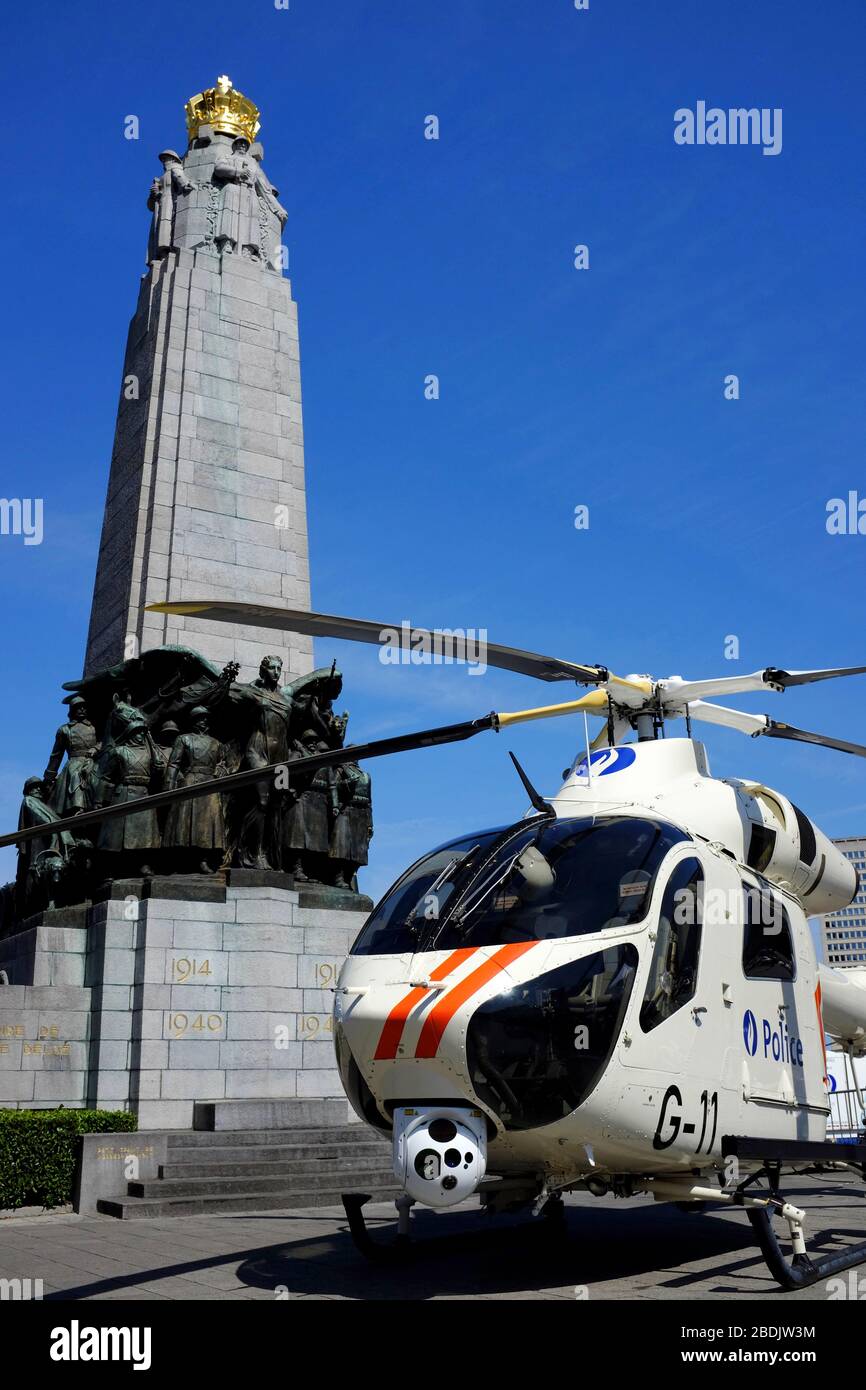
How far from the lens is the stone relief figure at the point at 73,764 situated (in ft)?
63.5

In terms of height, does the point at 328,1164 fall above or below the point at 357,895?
below

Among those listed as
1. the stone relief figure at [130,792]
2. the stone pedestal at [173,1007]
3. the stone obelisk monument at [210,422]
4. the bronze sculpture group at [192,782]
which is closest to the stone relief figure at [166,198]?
the stone obelisk monument at [210,422]

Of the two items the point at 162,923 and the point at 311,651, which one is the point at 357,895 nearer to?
the point at 162,923

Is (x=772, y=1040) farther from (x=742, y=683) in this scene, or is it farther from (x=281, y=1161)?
(x=281, y=1161)

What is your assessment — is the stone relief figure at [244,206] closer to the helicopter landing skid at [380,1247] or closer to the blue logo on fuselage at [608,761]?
the blue logo on fuselage at [608,761]

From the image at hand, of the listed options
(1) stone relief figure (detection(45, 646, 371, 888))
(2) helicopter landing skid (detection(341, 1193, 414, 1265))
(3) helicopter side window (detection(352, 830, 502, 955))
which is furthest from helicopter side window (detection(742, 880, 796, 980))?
(1) stone relief figure (detection(45, 646, 371, 888))

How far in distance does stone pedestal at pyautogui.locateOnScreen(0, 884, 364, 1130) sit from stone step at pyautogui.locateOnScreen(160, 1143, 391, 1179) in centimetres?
193

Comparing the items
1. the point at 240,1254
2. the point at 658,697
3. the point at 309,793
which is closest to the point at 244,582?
the point at 309,793

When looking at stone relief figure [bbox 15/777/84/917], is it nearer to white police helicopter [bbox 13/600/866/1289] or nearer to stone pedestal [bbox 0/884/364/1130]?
stone pedestal [bbox 0/884/364/1130]

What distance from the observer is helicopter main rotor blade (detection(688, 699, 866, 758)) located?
36.3 feet

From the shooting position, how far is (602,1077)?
8008 millimetres

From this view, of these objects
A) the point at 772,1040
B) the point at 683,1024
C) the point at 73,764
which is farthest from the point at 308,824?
the point at 683,1024

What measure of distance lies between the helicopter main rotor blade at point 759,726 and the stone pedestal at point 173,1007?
915 centimetres
